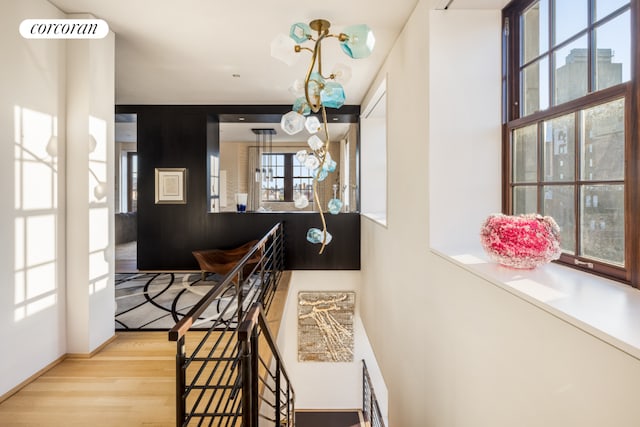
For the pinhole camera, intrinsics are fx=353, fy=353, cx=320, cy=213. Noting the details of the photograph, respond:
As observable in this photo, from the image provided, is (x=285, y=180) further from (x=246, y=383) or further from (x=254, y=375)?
(x=246, y=383)

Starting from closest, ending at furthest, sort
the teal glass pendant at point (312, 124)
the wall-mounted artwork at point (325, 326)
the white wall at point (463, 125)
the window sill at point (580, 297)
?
the window sill at point (580, 297)
the white wall at point (463, 125)
the teal glass pendant at point (312, 124)
the wall-mounted artwork at point (325, 326)

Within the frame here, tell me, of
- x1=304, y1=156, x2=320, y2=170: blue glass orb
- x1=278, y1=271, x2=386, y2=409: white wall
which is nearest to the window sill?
x1=304, y1=156, x2=320, y2=170: blue glass orb

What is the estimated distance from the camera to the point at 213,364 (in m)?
2.65

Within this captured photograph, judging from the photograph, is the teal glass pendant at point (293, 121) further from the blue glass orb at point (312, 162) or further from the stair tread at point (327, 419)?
the stair tread at point (327, 419)

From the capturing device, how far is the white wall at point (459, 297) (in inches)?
39.0

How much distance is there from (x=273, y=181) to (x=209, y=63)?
6.81 m

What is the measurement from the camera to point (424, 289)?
7.77 ft

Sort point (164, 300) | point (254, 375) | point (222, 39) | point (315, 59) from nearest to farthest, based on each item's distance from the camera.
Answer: point (254, 375)
point (315, 59)
point (222, 39)
point (164, 300)

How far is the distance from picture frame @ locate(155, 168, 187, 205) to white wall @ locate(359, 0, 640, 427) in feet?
10.9

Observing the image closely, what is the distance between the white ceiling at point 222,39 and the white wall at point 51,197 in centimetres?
38

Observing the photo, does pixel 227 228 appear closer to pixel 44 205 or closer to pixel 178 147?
pixel 178 147

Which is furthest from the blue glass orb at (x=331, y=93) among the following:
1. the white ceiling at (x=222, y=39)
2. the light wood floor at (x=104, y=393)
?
the light wood floor at (x=104, y=393)

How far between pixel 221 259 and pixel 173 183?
1.42m
